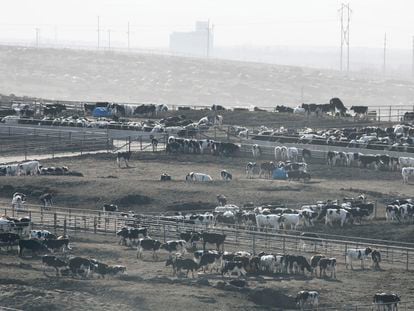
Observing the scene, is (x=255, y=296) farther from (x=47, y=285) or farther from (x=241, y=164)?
(x=241, y=164)

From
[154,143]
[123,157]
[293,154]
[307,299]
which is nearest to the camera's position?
[307,299]

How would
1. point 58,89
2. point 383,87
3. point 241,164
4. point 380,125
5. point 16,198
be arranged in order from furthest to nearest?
point 383,87, point 58,89, point 380,125, point 241,164, point 16,198

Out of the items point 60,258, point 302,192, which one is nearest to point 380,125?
point 302,192

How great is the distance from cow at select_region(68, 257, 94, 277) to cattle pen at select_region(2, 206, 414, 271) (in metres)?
4.73

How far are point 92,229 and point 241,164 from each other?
57.1ft

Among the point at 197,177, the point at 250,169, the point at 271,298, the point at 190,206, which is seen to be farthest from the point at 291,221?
the point at 250,169

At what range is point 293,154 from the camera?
6228 centimetres

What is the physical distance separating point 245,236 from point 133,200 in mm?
8404

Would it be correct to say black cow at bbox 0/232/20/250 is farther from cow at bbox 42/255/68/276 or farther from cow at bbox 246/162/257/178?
cow at bbox 246/162/257/178

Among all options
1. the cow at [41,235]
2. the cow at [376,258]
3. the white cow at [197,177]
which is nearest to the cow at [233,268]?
the cow at [376,258]

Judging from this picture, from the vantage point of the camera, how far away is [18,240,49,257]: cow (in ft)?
133

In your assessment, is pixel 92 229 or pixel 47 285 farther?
pixel 92 229

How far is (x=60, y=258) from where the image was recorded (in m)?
39.5

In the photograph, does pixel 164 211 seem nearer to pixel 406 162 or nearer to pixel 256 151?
pixel 406 162
